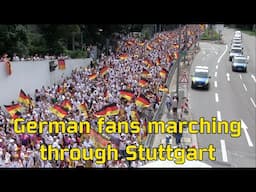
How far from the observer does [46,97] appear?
2058cm

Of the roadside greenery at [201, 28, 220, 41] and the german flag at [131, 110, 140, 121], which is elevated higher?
→ the german flag at [131, 110, 140, 121]

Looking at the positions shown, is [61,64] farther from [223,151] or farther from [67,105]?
[223,151]

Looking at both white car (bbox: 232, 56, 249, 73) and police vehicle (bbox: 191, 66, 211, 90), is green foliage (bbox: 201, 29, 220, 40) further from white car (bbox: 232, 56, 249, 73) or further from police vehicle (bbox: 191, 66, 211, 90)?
police vehicle (bbox: 191, 66, 211, 90)

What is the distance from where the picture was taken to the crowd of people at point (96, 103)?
494 inches

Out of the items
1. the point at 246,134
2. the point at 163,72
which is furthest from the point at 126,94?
the point at 246,134

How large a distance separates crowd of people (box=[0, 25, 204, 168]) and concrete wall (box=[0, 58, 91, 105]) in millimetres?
541

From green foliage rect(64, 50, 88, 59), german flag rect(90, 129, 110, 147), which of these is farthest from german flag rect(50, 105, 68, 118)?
green foliage rect(64, 50, 88, 59)

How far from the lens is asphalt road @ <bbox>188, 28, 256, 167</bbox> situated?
1870 cm

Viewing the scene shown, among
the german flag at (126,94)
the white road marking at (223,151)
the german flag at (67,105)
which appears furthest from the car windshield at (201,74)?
the german flag at (67,105)

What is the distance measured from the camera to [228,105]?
84.9ft
